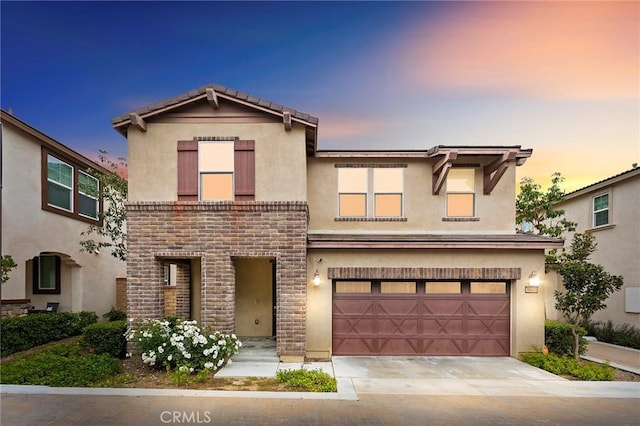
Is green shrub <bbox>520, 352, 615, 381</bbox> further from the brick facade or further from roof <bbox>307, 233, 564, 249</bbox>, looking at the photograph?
the brick facade

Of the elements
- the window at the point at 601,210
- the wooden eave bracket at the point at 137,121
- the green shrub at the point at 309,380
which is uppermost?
the wooden eave bracket at the point at 137,121

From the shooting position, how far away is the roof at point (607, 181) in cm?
1323

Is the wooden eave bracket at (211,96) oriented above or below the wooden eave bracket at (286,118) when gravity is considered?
above

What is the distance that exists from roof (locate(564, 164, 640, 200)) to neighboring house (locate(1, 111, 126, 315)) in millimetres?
21270

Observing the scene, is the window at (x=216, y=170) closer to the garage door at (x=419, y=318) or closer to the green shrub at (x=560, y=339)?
the garage door at (x=419, y=318)

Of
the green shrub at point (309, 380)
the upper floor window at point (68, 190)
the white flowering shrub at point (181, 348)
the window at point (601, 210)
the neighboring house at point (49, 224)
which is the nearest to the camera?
the green shrub at point (309, 380)

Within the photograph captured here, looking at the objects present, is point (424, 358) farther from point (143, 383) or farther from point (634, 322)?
point (634, 322)

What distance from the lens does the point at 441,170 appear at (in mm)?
11258

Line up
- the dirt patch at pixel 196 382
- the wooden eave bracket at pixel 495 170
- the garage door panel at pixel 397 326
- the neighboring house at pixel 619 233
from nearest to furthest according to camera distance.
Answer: the dirt patch at pixel 196 382 < the garage door panel at pixel 397 326 < the wooden eave bracket at pixel 495 170 < the neighboring house at pixel 619 233

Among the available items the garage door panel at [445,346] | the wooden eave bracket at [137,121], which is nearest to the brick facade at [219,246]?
the wooden eave bracket at [137,121]

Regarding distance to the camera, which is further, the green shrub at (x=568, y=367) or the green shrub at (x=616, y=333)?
the green shrub at (x=616, y=333)

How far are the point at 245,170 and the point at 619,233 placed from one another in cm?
1484

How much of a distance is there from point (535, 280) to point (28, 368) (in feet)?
44.1

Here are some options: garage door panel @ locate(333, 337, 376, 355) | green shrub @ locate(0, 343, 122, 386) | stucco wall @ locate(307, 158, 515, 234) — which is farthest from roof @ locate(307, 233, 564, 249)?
green shrub @ locate(0, 343, 122, 386)
